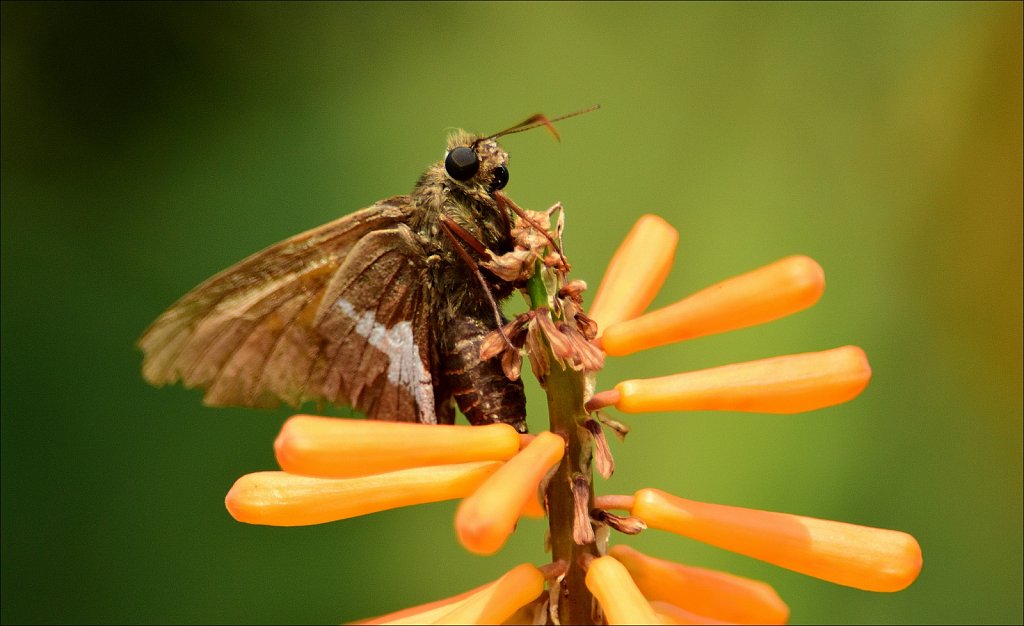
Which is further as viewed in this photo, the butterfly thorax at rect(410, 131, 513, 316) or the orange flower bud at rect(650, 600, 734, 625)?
the butterfly thorax at rect(410, 131, 513, 316)

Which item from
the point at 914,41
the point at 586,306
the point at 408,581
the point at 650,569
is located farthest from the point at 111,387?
the point at 914,41

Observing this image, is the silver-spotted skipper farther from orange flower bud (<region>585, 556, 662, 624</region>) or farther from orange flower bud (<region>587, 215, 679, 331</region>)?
orange flower bud (<region>585, 556, 662, 624</region>)

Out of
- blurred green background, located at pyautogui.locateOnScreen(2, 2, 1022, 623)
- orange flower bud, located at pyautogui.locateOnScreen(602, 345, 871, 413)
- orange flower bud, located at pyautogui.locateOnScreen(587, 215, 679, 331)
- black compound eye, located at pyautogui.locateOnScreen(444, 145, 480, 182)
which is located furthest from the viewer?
blurred green background, located at pyautogui.locateOnScreen(2, 2, 1022, 623)

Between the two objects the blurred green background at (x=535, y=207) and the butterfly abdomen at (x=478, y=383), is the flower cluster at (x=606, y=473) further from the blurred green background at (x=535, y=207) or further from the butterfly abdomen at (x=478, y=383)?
the blurred green background at (x=535, y=207)

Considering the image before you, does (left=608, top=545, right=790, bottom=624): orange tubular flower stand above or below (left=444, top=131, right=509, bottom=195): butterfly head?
below

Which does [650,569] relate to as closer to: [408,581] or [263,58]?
[408,581]

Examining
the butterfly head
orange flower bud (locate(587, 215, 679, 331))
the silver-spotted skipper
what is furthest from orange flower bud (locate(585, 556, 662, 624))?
the butterfly head

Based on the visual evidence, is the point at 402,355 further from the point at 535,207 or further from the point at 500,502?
the point at 535,207
